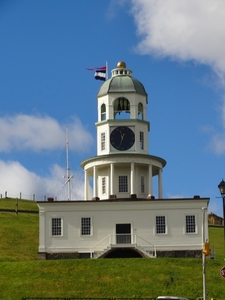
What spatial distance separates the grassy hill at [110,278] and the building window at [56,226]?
23.1 ft

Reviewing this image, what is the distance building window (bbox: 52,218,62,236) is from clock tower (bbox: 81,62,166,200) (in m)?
3.73

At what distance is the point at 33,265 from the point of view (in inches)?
2483

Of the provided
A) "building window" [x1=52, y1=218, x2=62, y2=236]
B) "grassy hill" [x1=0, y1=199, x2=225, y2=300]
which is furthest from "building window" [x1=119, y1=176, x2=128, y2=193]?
"grassy hill" [x1=0, y1=199, x2=225, y2=300]

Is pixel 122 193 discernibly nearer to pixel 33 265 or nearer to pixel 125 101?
pixel 125 101

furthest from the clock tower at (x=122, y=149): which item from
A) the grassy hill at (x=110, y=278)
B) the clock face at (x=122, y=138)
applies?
the grassy hill at (x=110, y=278)

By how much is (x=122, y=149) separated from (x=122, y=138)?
998mm

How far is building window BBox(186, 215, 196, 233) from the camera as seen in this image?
7044 cm

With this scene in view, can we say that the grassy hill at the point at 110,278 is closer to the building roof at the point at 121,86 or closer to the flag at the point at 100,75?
the building roof at the point at 121,86

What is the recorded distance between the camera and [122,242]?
70312 mm

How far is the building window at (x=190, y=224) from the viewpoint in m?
70.4

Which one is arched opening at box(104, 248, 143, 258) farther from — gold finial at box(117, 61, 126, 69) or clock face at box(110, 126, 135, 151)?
gold finial at box(117, 61, 126, 69)

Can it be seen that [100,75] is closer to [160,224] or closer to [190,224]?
[160,224]

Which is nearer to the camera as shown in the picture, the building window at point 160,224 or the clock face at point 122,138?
the building window at point 160,224

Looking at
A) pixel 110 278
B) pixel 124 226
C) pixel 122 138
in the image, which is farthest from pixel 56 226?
pixel 110 278
